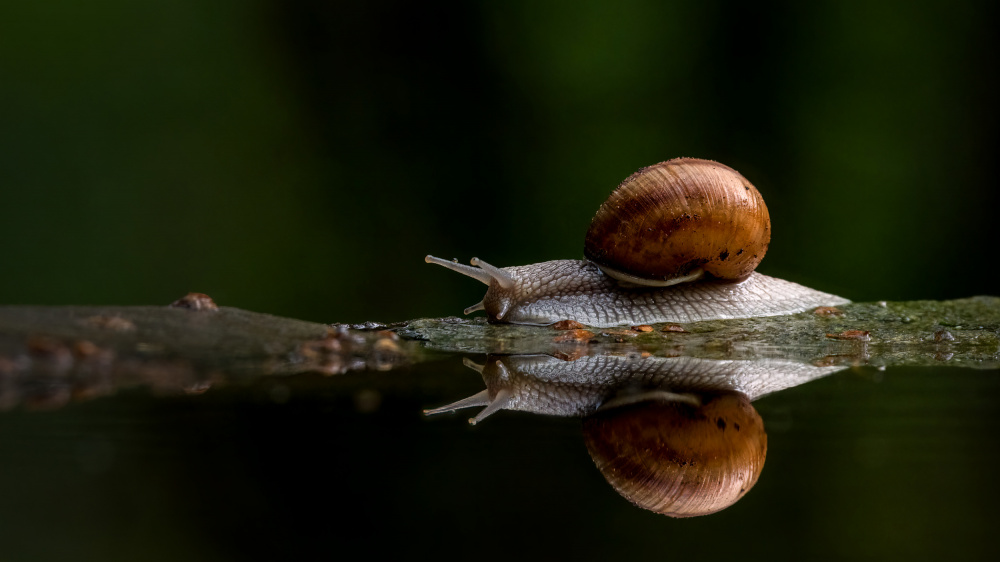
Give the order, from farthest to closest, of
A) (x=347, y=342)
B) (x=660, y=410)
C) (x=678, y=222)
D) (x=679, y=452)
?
1. (x=678, y=222)
2. (x=347, y=342)
3. (x=660, y=410)
4. (x=679, y=452)

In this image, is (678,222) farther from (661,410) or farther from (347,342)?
(661,410)

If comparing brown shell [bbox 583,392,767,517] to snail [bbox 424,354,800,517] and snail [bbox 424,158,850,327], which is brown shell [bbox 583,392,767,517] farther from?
snail [bbox 424,158,850,327]

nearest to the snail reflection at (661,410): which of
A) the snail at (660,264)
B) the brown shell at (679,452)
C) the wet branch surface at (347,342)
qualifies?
the brown shell at (679,452)

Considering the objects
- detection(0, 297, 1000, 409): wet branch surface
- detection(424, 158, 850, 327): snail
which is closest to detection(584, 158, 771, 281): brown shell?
detection(424, 158, 850, 327): snail

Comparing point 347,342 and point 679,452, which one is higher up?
point 347,342

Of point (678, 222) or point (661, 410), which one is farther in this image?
point (678, 222)

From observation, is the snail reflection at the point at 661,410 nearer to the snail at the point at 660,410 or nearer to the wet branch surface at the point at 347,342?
the snail at the point at 660,410

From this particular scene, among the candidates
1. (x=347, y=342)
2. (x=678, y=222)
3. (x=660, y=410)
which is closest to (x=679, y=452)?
(x=660, y=410)
